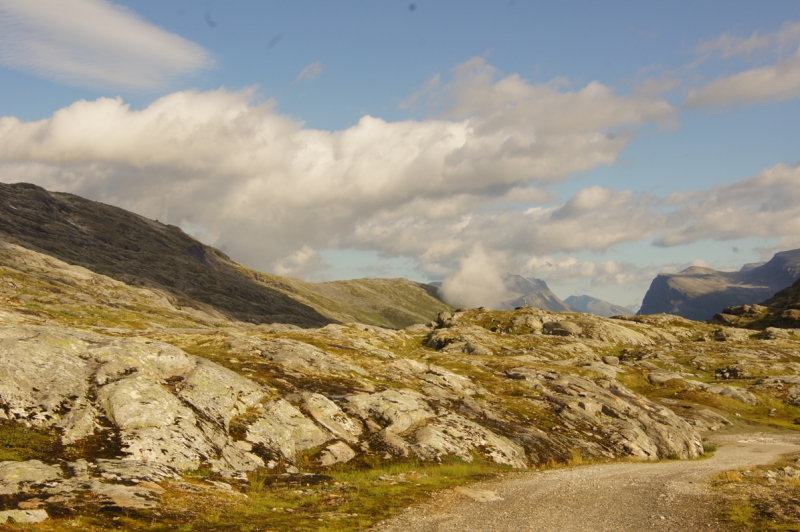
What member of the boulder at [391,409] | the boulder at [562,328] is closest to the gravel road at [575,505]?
the boulder at [391,409]

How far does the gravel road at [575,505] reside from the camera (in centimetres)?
2217

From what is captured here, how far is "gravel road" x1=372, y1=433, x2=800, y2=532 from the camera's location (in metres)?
22.2

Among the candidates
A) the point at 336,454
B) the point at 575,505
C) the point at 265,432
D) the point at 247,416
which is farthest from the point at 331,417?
the point at 575,505

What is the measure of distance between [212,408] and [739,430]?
8304 cm

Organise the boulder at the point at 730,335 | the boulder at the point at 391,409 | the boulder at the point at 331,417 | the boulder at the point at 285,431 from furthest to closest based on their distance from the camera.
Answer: the boulder at the point at 730,335
the boulder at the point at 391,409
the boulder at the point at 331,417
the boulder at the point at 285,431

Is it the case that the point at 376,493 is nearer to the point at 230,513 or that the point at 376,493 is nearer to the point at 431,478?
the point at 431,478

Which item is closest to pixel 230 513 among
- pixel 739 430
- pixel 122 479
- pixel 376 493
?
pixel 122 479

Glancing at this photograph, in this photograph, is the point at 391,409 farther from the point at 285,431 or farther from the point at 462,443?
the point at 285,431

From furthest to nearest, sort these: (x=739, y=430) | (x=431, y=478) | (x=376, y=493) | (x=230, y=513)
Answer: (x=739, y=430), (x=431, y=478), (x=376, y=493), (x=230, y=513)

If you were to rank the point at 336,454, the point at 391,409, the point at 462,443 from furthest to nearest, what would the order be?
the point at 391,409 → the point at 462,443 → the point at 336,454

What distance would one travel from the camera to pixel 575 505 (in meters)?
25.8

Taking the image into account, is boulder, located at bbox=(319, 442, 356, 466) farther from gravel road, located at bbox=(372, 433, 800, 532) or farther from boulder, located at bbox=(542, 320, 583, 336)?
boulder, located at bbox=(542, 320, 583, 336)

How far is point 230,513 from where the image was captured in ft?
69.7

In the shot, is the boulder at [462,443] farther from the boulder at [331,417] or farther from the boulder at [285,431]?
the boulder at [285,431]
